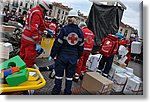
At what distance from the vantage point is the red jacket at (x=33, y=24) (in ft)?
6.91

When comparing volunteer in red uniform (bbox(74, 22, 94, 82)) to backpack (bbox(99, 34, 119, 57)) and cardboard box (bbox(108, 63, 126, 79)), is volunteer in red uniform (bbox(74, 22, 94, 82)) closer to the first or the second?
backpack (bbox(99, 34, 119, 57))

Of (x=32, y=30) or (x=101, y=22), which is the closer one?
(x=32, y=30)

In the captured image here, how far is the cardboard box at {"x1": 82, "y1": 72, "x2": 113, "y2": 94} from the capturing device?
2.18 metres

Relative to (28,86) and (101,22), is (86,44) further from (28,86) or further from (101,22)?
(101,22)

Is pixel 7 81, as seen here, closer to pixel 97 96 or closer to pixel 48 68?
pixel 97 96

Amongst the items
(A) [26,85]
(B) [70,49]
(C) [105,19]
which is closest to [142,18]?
(B) [70,49]

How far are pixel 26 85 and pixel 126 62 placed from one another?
1.91m

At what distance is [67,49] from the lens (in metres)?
1.95

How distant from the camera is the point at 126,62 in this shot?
3.13 meters

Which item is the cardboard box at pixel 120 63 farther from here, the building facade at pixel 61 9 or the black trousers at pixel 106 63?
the building facade at pixel 61 9

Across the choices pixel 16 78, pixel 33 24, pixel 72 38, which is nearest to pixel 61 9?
pixel 33 24

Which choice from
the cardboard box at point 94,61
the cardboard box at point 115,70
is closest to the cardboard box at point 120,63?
the cardboard box at point 115,70

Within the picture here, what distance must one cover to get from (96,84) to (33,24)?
0.89 metres

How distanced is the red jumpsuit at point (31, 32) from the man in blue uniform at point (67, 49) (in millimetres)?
338
